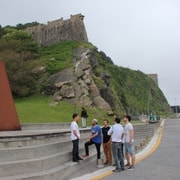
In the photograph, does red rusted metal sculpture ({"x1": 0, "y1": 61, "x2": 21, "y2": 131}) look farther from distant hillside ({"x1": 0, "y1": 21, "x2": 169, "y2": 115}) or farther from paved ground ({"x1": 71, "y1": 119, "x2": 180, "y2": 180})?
distant hillside ({"x1": 0, "y1": 21, "x2": 169, "y2": 115})

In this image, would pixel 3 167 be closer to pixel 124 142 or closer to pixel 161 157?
pixel 124 142

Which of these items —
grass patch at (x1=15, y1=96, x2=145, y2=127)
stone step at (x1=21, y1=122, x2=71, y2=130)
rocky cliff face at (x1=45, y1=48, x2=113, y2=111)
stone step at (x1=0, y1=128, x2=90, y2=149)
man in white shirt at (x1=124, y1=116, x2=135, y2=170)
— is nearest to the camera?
stone step at (x1=0, y1=128, x2=90, y2=149)

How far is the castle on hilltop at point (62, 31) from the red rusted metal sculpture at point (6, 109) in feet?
162

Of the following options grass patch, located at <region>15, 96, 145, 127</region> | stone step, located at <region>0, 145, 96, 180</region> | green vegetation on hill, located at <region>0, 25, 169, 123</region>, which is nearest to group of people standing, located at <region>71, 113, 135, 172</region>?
stone step, located at <region>0, 145, 96, 180</region>

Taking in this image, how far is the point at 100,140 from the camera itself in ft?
42.8

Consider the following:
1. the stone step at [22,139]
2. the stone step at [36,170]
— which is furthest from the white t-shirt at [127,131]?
the stone step at [36,170]

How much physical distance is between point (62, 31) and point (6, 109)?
51.3m

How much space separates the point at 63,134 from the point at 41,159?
174 inches

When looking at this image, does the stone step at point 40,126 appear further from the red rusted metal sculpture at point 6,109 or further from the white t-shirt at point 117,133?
the white t-shirt at point 117,133

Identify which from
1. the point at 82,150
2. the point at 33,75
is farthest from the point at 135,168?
the point at 33,75

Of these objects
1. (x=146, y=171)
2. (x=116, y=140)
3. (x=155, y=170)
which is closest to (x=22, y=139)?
(x=116, y=140)

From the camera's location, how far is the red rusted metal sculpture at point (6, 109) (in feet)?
A: 43.3

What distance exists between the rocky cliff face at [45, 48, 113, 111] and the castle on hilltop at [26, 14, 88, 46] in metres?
13.5

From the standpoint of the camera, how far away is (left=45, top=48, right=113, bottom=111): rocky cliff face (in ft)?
145
